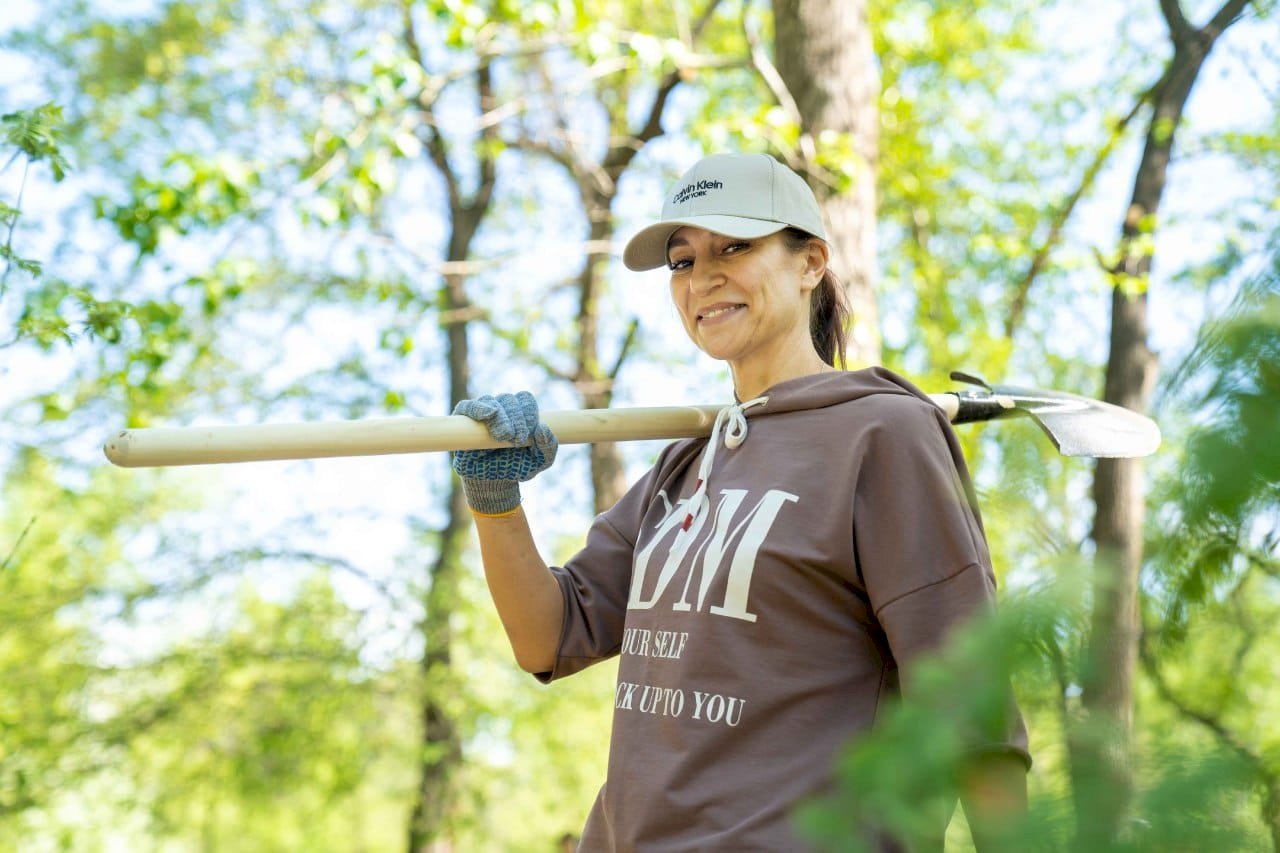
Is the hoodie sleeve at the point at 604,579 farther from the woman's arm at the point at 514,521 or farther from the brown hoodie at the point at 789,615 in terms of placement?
the brown hoodie at the point at 789,615

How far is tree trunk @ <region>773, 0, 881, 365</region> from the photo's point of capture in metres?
5.06

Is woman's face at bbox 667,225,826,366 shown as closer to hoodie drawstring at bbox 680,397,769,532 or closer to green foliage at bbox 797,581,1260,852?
hoodie drawstring at bbox 680,397,769,532

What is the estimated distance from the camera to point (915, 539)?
5.82 feet

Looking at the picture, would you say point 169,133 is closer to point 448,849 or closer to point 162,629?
point 162,629

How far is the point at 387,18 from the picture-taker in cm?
1188

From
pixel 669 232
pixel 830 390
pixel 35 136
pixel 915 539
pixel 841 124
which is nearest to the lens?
pixel 915 539

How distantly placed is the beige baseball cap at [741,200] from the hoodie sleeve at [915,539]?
45 centimetres

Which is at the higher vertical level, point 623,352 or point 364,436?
point 623,352

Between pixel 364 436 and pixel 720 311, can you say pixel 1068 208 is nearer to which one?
pixel 720 311

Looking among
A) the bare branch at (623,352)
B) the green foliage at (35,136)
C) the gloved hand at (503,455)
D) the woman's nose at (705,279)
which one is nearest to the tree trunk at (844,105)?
the woman's nose at (705,279)

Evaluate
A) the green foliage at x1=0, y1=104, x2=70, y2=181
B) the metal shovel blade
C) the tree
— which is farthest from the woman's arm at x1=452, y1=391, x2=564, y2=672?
the tree

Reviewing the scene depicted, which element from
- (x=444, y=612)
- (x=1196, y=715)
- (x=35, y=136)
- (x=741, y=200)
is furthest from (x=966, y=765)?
(x=444, y=612)

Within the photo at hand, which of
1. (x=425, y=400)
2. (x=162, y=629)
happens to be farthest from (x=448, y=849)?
(x=425, y=400)

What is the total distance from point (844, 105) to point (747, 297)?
3.41 m
